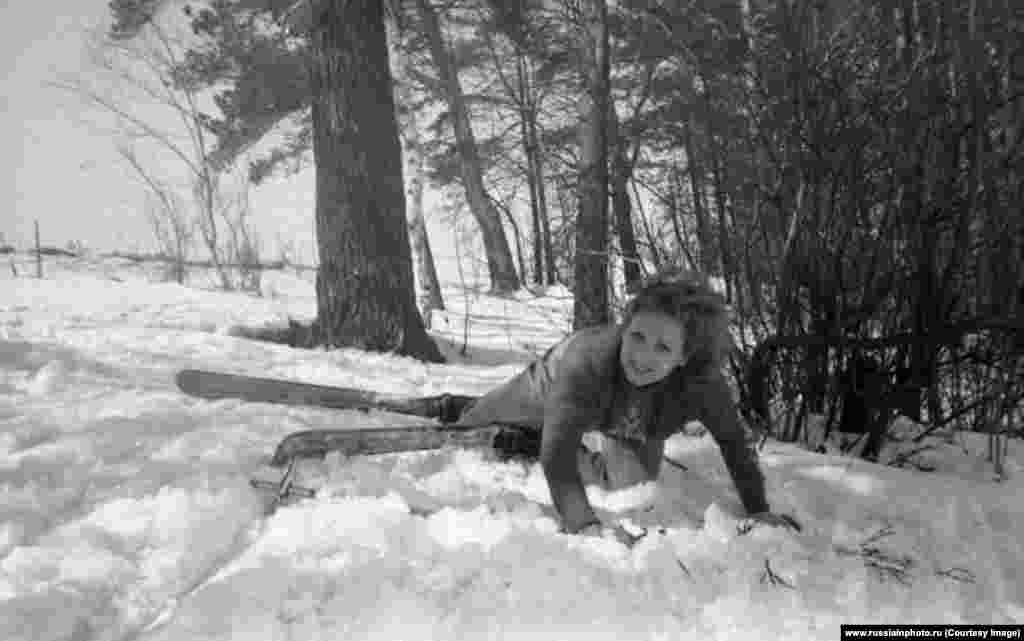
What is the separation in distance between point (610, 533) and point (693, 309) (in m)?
0.66

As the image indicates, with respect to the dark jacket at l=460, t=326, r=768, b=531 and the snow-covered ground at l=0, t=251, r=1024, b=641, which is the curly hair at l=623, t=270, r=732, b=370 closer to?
the dark jacket at l=460, t=326, r=768, b=531

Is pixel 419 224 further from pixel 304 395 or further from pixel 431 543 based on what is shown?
pixel 431 543

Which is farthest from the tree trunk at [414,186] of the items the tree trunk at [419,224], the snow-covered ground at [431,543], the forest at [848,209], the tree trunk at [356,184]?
the snow-covered ground at [431,543]

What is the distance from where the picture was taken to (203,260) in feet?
42.4

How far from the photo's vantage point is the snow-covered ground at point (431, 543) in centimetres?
120

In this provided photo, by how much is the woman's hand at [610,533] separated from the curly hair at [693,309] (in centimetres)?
53

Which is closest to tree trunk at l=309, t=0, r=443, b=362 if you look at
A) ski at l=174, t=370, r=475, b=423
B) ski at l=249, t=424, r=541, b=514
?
ski at l=174, t=370, r=475, b=423

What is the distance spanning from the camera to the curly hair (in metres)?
1.72

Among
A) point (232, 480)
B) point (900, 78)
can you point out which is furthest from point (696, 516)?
point (900, 78)

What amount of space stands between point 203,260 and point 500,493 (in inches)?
511

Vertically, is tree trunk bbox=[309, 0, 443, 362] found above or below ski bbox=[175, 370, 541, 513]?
above

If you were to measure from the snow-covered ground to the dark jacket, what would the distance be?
105 millimetres

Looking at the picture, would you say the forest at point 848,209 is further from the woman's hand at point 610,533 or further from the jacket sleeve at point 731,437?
the woman's hand at point 610,533

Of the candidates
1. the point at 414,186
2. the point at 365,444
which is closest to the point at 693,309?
the point at 365,444
